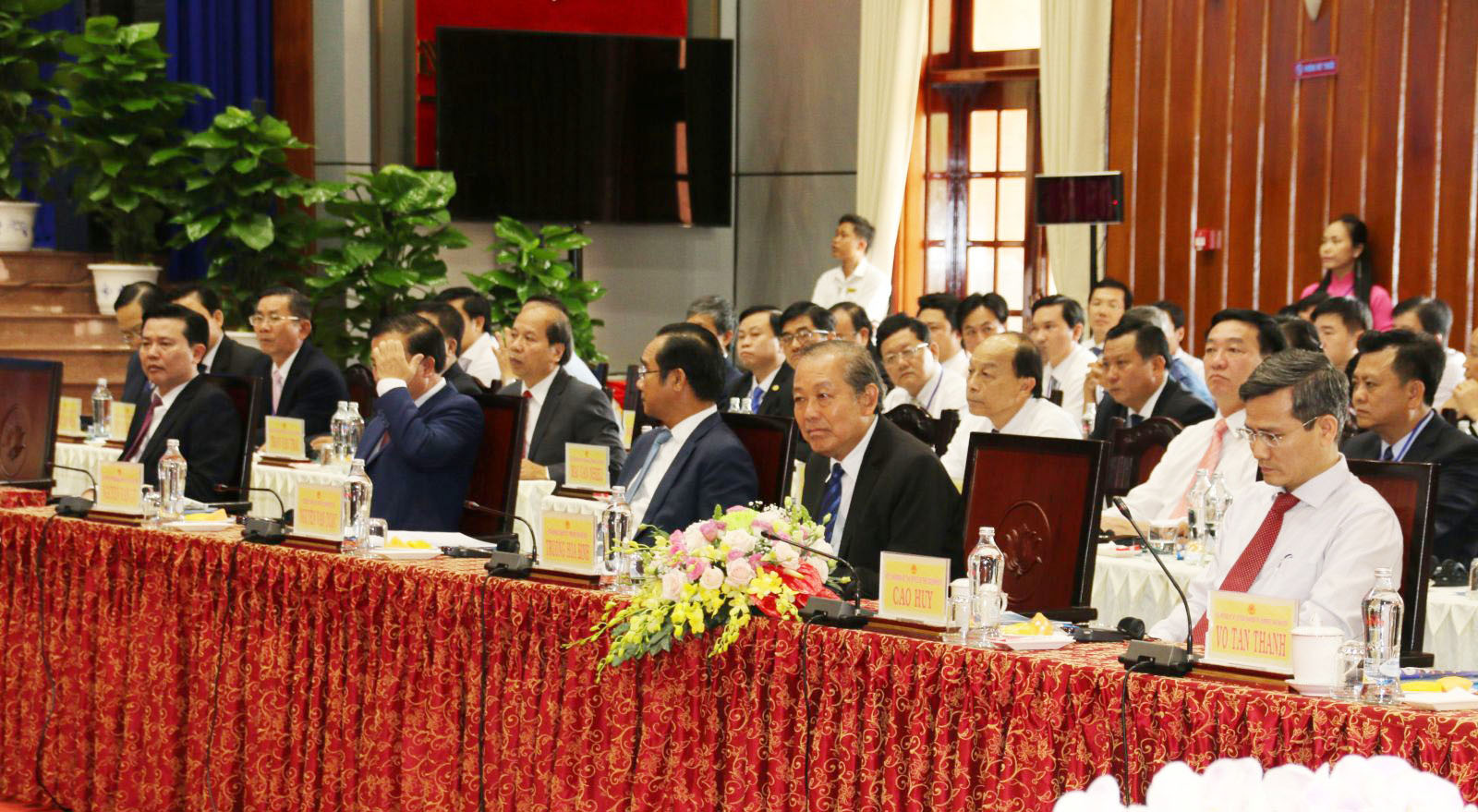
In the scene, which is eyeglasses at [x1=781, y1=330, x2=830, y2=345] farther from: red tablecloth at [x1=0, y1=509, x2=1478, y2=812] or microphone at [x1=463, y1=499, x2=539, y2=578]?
microphone at [x1=463, y1=499, x2=539, y2=578]

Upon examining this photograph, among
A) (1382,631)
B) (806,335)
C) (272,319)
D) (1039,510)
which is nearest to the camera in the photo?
(1382,631)

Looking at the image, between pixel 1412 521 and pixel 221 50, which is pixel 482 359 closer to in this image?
pixel 221 50

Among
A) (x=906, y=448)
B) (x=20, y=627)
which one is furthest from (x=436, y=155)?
(x=906, y=448)

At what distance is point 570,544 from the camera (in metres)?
3.24

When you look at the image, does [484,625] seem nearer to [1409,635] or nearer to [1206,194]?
[1409,635]

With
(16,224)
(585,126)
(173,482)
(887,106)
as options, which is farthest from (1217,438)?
(16,224)

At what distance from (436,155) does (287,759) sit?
666cm

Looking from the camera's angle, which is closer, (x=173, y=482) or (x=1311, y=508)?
(x=1311, y=508)

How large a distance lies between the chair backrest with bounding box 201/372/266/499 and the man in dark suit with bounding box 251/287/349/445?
157 cm

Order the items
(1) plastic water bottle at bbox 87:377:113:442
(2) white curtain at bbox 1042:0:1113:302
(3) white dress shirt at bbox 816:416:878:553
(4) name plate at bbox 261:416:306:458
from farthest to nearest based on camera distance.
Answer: (2) white curtain at bbox 1042:0:1113:302, (1) plastic water bottle at bbox 87:377:113:442, (4) name plate at bbox 261:416:306:458, (3) white dress shirt at bbox 816:416:878:553

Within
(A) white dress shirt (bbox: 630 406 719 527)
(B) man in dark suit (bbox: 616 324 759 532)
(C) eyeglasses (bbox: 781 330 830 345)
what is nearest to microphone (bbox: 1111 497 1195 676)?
(B) man in dark suit (bbox: 616 324 759 532)

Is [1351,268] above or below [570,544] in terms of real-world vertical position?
above

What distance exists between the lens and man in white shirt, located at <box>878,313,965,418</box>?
21.4 ft

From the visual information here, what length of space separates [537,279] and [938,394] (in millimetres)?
3482
